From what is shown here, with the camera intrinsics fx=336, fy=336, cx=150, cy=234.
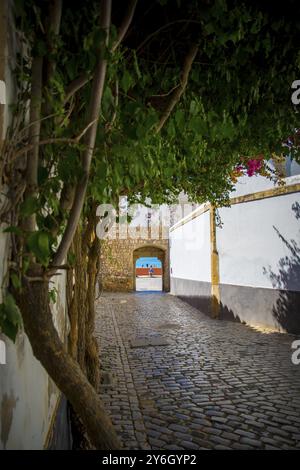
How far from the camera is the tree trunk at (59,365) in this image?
62.6 inches

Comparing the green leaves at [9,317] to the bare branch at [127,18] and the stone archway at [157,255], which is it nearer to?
the bare branch at [127,18]

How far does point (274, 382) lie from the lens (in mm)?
5707

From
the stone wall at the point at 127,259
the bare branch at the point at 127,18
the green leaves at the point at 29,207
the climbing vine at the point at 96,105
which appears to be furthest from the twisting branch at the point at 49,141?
the stone wall at the point at 127,259

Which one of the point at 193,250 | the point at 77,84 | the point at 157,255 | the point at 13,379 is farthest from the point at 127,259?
the point at 77,84

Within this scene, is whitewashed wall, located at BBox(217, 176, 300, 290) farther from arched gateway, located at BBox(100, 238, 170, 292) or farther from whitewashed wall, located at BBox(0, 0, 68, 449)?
arched gateway, located at BBox(100, 238, 170, 292)

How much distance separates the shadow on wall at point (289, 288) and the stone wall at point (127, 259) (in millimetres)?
14821

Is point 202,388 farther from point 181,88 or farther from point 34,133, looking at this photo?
point 34,133

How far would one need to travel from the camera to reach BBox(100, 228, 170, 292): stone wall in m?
23.5

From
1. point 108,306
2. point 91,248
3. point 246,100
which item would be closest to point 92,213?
point 91,248

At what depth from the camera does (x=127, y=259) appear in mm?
23938

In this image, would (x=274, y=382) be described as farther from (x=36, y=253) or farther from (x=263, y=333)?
(x=36, y=253)

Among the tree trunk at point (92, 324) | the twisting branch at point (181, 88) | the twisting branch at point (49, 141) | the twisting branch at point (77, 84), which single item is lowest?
the tree trunk at point (92, 324)

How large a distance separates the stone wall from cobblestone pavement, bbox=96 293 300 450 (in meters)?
13.1

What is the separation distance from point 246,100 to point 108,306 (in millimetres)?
14137
